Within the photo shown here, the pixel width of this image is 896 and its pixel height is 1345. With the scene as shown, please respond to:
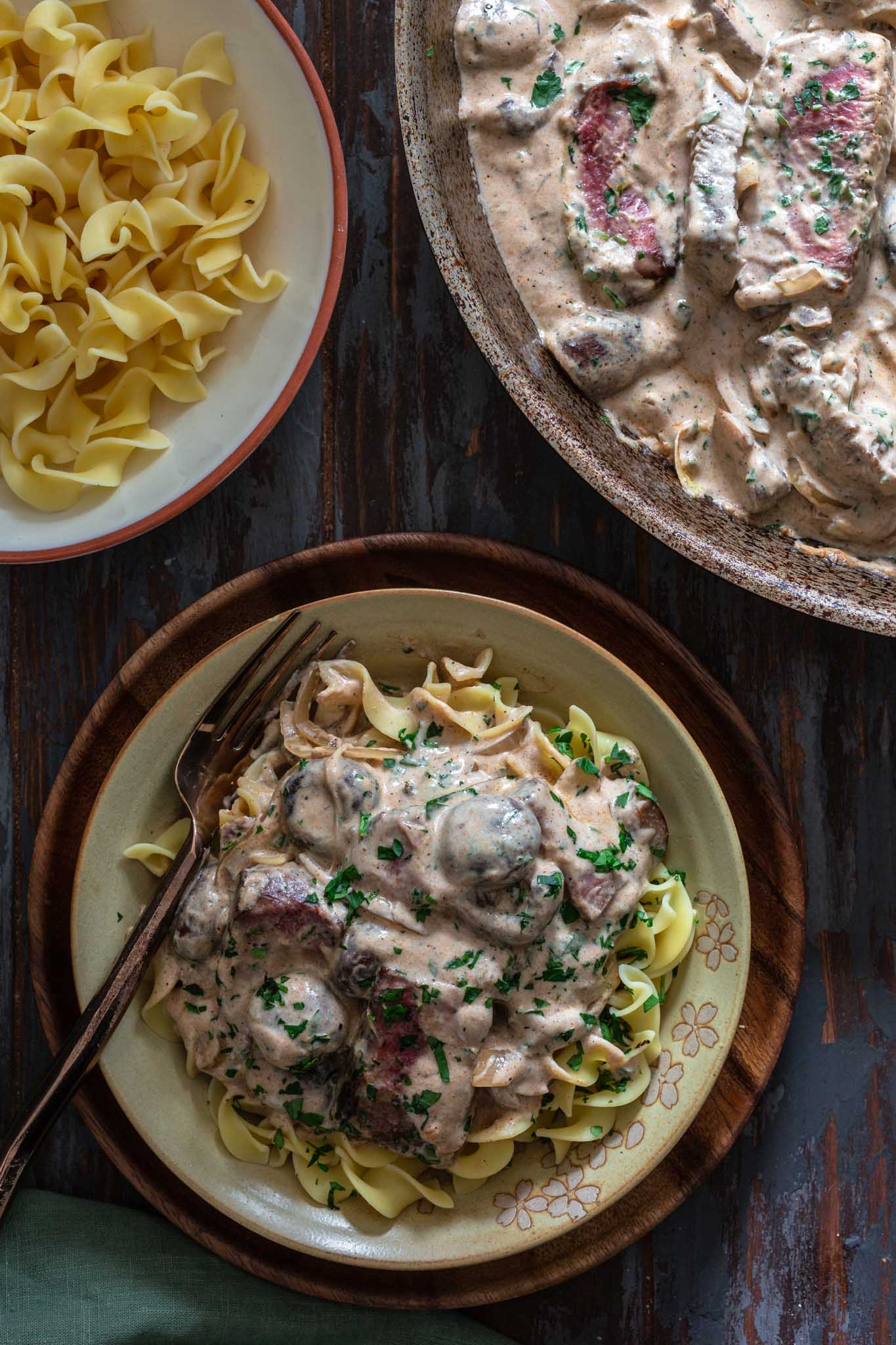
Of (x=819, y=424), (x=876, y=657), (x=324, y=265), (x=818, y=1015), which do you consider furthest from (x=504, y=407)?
(x=818, y=1015)

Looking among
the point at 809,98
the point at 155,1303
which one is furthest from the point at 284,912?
the point at 809,98

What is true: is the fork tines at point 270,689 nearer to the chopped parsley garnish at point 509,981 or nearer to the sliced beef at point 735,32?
the chopped parsley garnish at point 509,981

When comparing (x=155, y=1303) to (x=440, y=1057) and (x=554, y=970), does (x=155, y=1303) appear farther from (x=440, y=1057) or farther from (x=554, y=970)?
(x=554, y=970)

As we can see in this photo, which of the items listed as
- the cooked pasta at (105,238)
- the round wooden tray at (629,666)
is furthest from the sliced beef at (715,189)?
the cooked pasta at (105,238)

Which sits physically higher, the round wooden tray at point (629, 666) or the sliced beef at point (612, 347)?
the sliced beef at point (612, 347)

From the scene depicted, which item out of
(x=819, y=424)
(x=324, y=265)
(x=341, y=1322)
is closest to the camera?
(x=819, y=424)

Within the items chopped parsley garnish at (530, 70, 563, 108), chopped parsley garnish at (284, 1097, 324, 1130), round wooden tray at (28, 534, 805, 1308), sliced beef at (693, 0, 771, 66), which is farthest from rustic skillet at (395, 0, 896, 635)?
chopped parsley garnish at (284, 1097, 324, 1130)

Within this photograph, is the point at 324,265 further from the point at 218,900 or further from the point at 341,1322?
the point at 341,1322

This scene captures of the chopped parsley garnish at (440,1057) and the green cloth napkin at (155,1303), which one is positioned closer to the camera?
the chopped parsley garnish at (440,1057)
